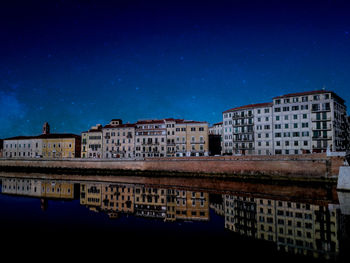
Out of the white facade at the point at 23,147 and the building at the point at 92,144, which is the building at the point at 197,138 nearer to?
the building at the point at 92,144

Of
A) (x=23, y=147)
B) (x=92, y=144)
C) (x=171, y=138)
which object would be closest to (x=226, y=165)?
(x=171, y=138)

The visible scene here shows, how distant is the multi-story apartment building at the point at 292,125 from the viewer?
2424 inches

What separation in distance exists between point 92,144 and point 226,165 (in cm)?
5123

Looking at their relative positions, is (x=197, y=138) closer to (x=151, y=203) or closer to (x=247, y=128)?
(x=247, y=128)

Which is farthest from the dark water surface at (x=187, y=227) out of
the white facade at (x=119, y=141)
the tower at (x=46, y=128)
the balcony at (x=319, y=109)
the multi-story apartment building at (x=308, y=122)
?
the tower at (x=46, y=128)

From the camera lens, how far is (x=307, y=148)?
63.0m

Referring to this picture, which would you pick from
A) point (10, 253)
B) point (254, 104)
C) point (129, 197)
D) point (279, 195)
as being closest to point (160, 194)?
point (129, 197)

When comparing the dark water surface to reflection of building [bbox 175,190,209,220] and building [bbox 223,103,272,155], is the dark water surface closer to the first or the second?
reflection of building [bbox 175,190,209,220]

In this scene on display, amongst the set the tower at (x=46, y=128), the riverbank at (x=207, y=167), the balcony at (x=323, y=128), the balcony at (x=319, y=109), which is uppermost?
the tower at (x=46, y=128)

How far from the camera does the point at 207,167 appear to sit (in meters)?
57.5

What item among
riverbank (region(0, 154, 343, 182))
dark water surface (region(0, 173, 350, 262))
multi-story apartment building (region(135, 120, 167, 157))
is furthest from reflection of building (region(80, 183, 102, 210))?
multi-story apartment building (region(135, 120, 167, 157))

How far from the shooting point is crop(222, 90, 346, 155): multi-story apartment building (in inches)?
2424

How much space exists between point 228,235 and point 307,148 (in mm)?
54355

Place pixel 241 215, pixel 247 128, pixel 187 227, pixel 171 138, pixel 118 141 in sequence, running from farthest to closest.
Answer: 1. pixel 118 141
2. pixel 171 138
3. pixel 247 128
4. pixel 241 215
5. pixel 187 227
